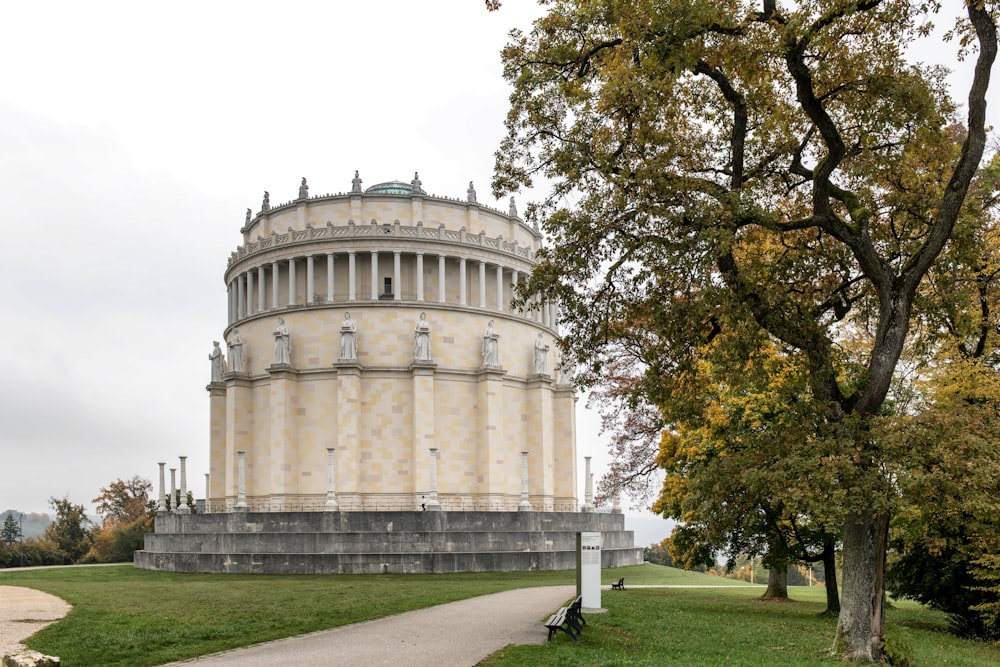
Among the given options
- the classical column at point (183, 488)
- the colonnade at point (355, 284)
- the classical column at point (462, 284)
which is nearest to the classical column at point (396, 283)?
the colonnade at point (355, 284)

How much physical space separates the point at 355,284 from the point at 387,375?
6308mm

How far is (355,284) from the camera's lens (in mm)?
59656

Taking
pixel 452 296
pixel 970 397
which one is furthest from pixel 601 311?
pixel 452 296

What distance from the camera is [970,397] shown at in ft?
83.3

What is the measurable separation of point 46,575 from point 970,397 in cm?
4099

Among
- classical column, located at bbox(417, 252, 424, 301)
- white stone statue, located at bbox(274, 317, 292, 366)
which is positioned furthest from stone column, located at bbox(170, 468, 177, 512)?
classical column, located at bbox(417, 252, 424, 301)

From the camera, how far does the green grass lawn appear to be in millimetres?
17531

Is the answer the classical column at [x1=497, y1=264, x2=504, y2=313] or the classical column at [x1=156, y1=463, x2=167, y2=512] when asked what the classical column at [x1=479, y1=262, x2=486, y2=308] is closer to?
the classical column at [x1=497, y1=264, x2=504, y2=313]

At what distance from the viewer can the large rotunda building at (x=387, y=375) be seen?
2222 inches

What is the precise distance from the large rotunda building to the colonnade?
116 mm

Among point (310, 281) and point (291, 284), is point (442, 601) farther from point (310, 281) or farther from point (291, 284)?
point (291, 284)

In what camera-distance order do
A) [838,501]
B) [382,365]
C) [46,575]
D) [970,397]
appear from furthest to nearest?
[382,365], [46,575], [970,397], [838,501]

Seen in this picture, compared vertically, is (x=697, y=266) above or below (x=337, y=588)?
above

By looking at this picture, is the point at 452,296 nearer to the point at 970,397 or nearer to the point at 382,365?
the point at 382,365
